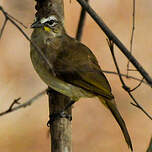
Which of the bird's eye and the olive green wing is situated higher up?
the bird's eye

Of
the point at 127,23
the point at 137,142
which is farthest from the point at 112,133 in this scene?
the point at 127,23

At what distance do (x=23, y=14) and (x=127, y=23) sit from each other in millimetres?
1355

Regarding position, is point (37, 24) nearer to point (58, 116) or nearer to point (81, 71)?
point (81, 71)

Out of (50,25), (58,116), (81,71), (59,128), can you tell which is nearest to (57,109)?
(58,116)

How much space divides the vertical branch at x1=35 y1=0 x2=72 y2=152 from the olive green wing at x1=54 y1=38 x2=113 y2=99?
22 cm

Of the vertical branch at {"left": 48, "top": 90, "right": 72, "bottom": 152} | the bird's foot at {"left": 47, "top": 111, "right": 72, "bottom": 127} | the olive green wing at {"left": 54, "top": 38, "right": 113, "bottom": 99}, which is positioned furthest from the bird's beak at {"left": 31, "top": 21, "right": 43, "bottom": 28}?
the bird's foot at {"left": 47, "top": 111, "right": 72, "bottom": 127}

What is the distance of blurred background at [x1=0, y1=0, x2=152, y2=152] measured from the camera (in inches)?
257

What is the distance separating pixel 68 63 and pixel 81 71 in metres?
0.13

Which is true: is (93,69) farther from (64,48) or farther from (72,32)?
(72,32)

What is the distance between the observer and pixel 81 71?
4.69 m

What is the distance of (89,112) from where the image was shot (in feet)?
22.3

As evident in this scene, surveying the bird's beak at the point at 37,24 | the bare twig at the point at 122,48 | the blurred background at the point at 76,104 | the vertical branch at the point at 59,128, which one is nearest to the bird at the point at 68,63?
the bird's beak at the point at 37,24

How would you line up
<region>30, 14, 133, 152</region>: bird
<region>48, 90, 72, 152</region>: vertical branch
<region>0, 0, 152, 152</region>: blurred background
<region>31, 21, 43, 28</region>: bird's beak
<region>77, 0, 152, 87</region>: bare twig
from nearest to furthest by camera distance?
<region>77, 0, 152, 87</region>: bare twig < <region>48, 90, 72, 152</region>: vertical branch < <region>31, 21, 43, 28</region>: bird's beak < <region>30, 14, 133, 152</region>: bird < <region>0, 0, 152, 152</region>: blurred background

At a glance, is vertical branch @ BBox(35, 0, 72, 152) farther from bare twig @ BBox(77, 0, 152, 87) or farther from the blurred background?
the blurred background
